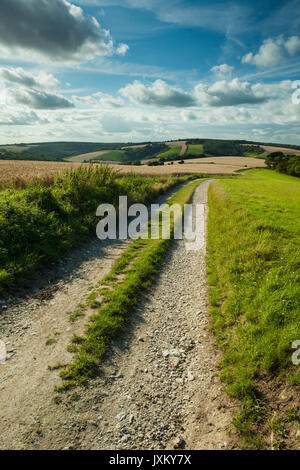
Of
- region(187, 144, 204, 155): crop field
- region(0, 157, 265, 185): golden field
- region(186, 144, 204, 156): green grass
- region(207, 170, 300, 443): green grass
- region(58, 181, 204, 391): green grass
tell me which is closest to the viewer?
region(207, 170, 300, 443): green grass

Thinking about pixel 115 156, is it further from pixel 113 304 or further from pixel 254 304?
pixel 254 304

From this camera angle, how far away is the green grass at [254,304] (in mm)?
4906

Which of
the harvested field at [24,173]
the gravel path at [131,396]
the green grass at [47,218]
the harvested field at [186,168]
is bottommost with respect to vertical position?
the gravel path at [131,396]

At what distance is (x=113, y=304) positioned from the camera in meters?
7.25

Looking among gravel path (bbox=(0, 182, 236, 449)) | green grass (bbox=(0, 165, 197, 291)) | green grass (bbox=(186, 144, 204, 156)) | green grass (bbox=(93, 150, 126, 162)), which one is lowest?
gravel path (bbox=(0, 182, 236, 449))

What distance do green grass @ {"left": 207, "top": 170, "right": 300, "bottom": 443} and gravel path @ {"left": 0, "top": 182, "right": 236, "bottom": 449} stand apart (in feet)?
1.26

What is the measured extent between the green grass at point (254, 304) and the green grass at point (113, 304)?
2.52 m

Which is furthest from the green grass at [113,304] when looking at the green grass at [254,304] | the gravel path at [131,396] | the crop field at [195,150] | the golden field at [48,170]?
the crop field at [195,150]

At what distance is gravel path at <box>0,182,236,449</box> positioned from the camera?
404cm

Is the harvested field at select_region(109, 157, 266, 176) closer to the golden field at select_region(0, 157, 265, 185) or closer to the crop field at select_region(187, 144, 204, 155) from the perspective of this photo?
the golden field at select_region(0, 157, 265, 185)

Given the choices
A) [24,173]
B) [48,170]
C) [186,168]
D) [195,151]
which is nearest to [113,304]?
[24,173]

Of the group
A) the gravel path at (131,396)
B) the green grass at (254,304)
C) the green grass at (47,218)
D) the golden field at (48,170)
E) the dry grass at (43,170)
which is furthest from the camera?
the golden field at (48,170)

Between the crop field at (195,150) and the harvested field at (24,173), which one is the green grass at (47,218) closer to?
the harvested field at (24,173)

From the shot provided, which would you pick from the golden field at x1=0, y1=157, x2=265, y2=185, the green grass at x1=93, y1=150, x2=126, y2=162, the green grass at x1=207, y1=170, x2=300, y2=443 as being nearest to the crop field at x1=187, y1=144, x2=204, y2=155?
the green grass at x1=93, y1=150, x2=126, y2=162
